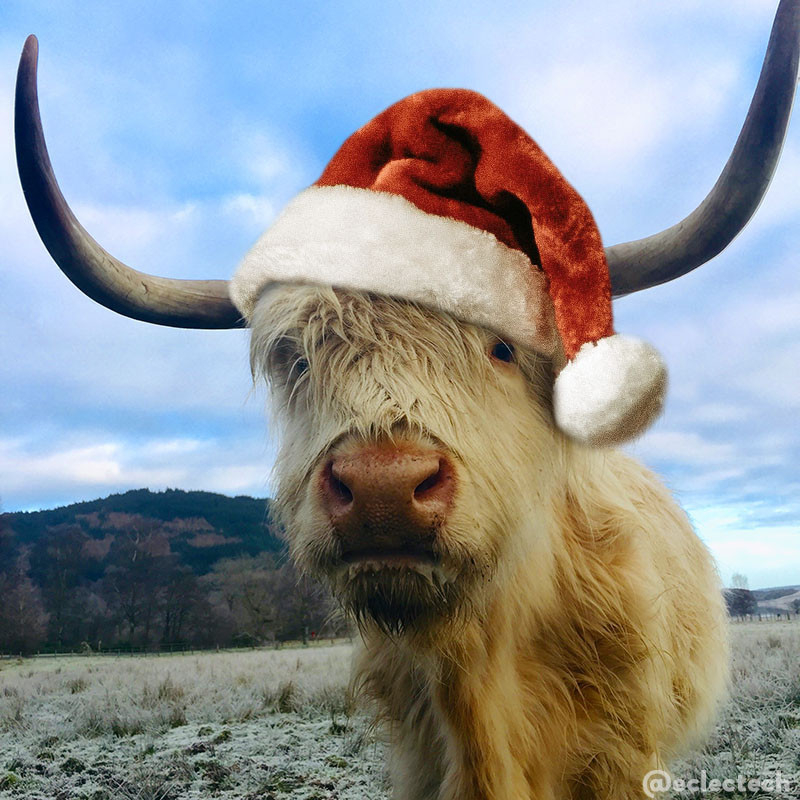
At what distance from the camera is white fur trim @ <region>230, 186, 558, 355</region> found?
2.09 meters

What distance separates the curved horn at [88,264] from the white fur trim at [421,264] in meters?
0.53

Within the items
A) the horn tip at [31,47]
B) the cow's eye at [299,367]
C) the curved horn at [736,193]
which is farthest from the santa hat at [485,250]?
the horn tip at [31,47]

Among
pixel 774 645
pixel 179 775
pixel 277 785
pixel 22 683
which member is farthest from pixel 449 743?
pixel 774 645

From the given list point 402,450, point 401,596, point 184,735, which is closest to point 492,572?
point 401,596

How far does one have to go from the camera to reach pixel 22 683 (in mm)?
7219

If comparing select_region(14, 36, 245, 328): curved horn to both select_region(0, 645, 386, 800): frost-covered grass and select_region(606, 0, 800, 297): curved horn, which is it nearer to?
select_region(606, 0, 800, 297): curved horn

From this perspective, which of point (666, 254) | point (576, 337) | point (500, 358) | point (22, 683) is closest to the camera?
point (576, 337)

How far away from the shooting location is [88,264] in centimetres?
241

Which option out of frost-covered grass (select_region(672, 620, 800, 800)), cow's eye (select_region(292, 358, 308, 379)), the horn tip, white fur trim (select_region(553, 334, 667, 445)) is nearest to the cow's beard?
white fur trim (select_region(553, 334, 667, 445))

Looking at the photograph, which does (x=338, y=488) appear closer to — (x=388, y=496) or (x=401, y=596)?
(x=388, y=496)

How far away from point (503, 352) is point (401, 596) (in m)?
0.83

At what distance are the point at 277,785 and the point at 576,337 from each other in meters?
3.49

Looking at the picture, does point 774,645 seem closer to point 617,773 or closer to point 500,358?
point 617,773

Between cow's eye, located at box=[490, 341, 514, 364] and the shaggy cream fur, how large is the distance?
3 cm
